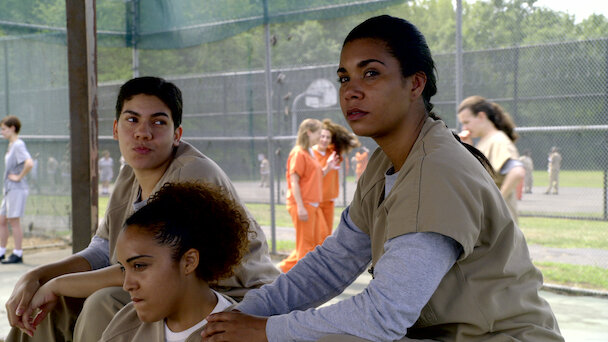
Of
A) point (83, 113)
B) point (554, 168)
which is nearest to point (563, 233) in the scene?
point (554, 168)

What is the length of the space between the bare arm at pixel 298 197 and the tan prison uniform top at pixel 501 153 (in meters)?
2.40

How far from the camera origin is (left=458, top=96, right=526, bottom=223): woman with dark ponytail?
4633 mm

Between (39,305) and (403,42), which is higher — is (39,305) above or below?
below

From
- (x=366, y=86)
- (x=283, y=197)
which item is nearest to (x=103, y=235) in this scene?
(x=366, y=86)

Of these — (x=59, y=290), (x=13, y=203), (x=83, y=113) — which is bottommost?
(x=13, y=203)

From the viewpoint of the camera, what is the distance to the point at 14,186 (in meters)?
8.03

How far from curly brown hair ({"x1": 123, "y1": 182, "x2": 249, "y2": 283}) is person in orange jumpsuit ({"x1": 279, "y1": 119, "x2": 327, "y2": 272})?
4.68 m

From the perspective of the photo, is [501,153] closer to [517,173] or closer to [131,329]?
[517,173]

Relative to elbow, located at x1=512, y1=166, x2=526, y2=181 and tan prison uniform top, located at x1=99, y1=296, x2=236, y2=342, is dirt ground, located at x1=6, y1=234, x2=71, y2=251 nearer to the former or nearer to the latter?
elbow, located at x1=512, y1=166, x2=526, y2=181

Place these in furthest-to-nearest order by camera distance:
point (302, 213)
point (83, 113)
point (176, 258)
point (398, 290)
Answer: point (302, 213)
point (83, 113)
point (176, 258)
point (398, 290)

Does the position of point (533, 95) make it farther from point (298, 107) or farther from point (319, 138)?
point (298, 107)

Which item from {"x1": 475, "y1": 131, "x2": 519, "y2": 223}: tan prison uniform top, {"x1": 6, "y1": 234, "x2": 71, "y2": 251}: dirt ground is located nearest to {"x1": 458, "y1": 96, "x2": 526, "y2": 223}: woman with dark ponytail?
{"x1": 475, "y1": 131, "x2": 519, "y2": 223}: tan prison uniform top

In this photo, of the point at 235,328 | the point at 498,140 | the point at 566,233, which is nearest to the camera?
the point at 235,328

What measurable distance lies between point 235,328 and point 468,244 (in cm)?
60
